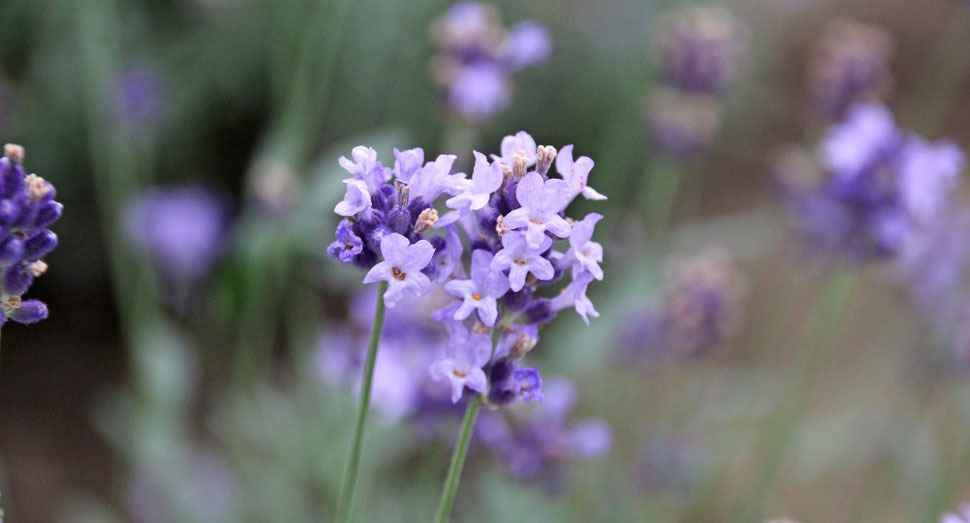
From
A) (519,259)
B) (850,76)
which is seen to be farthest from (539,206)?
(850,76)

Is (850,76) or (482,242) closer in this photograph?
(482,242)

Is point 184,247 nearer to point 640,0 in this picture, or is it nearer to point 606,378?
point 606,378

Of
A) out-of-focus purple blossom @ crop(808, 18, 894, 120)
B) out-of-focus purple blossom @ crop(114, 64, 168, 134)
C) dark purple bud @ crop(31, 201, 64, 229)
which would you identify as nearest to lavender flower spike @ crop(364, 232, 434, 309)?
dark purple bud @ crop(31, 201, 64, 229)

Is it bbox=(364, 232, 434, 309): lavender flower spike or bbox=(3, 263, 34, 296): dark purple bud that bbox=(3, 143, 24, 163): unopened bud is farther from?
bbox=(364, 232, 434, 309): lavender flower spike

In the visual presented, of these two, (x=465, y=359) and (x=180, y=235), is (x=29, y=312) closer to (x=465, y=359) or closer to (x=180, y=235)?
(x=465, y=359)

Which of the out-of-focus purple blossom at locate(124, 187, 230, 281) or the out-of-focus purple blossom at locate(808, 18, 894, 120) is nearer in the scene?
the out-of-focus purple blossom at locate(808, 18, 894, 120)

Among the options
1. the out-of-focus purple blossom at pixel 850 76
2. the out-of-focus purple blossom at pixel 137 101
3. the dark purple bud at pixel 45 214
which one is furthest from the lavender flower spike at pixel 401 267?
the out-of-focus purple blossom at pixel 137 101

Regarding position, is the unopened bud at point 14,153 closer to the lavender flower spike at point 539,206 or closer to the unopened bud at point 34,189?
the unopened bud at point 34,189

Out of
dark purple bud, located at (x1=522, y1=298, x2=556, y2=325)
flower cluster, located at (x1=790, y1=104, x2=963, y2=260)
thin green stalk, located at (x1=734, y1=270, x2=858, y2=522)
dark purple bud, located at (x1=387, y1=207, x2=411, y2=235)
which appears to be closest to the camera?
dark purple bud, located at (x1=387, y1=207, x2=411, y2=235)
